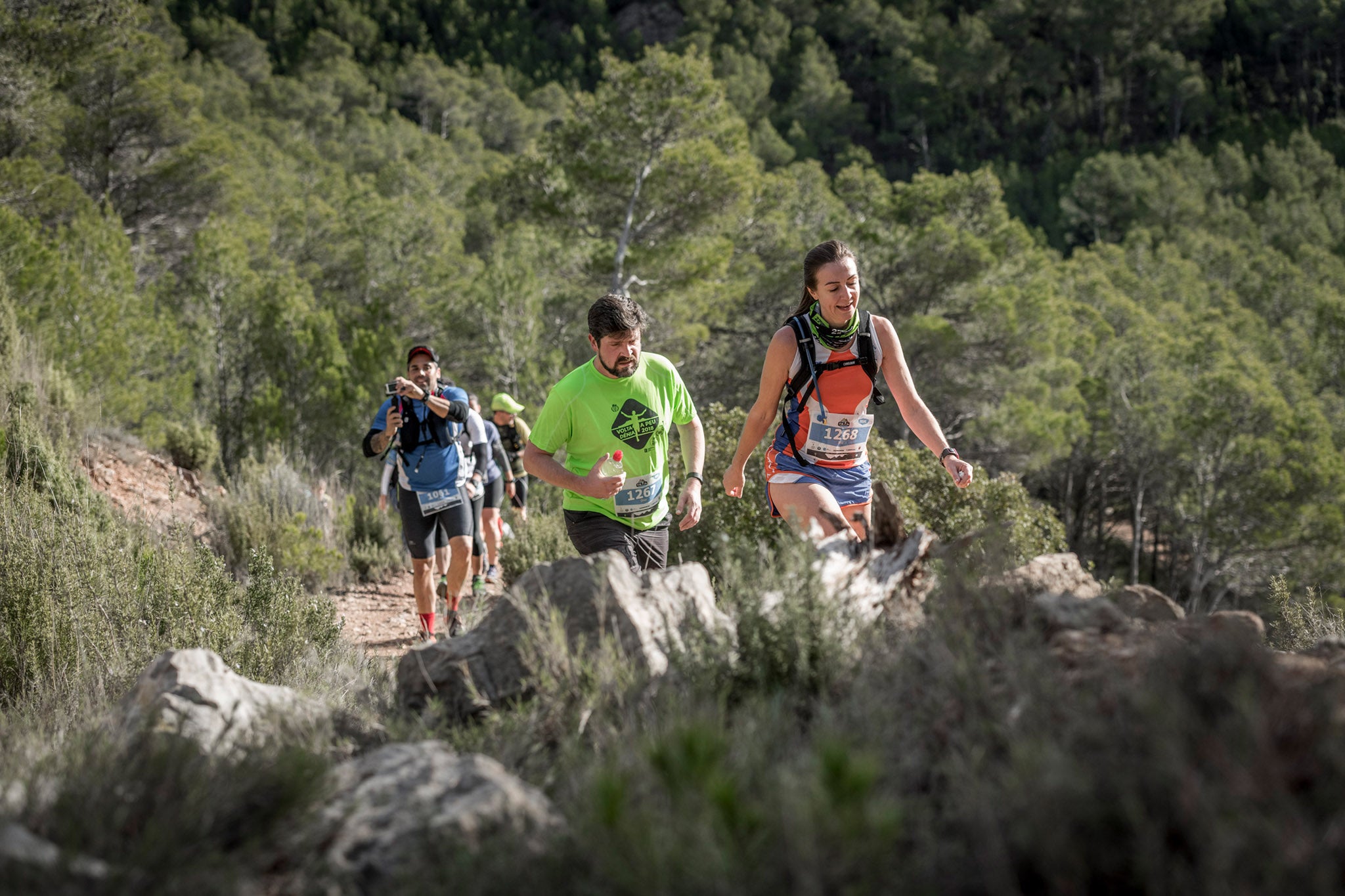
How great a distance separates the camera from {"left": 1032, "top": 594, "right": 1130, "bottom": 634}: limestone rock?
2.30 m

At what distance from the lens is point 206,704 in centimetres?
239

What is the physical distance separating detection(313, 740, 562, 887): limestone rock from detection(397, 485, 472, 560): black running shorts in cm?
314

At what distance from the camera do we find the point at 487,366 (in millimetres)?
12938

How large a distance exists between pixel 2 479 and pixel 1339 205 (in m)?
47.0

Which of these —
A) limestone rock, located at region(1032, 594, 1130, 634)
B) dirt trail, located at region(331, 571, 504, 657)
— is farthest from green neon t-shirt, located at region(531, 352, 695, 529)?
dirt trail, located at region(331, 571, 504, 657)

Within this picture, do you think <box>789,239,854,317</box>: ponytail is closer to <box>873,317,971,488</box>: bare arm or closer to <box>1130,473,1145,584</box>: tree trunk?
<box>873,317,971,488</box>: bare arm

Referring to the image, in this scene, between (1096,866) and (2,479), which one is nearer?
(1096,866)

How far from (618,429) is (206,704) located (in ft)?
5.90

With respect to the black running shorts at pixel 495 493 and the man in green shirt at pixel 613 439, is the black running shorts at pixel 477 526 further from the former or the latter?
the man in green shirt at pixel 613 439

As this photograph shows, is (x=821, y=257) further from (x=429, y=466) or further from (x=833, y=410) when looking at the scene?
(x=429, y=466)

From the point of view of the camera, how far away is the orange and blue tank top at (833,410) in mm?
3506

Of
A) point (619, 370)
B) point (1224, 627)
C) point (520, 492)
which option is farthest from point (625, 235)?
point (1224, 627)

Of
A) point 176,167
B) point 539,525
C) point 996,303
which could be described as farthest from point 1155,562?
point 176,167

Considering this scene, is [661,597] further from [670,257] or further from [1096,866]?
[670,257]
